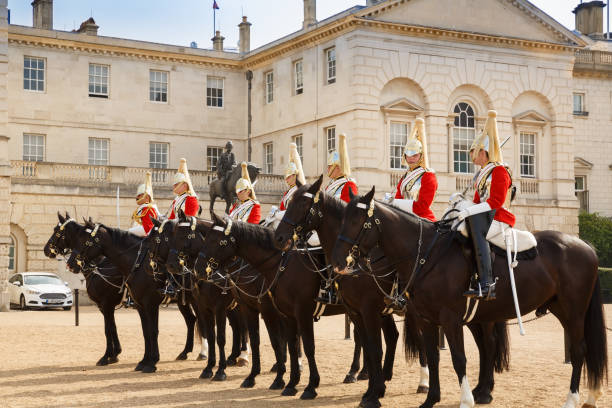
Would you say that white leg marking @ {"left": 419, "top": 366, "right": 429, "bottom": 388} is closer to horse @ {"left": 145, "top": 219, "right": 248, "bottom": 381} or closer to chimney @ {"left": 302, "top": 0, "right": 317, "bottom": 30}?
horse @ {"left": 145, "top": 219, "right": 248, "bottom": 381}

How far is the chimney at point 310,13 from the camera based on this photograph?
1575 inches

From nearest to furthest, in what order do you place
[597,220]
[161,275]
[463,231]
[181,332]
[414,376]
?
[463,231]
[414,376]
[161,275]
[181,332]
[597,220]

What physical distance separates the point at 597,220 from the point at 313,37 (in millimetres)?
16736

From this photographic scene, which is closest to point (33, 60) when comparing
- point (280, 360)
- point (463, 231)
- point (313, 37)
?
point (313, 37)

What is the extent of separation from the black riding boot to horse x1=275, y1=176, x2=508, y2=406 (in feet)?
2.79

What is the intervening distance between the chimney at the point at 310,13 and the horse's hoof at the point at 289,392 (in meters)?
29.8

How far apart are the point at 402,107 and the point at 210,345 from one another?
83.1 feet

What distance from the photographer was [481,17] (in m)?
39.6

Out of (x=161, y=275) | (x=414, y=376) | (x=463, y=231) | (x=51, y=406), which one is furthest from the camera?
(x=161, y=275)

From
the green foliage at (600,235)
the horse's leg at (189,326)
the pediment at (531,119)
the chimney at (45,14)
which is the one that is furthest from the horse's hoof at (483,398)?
the chimney at (45,14)

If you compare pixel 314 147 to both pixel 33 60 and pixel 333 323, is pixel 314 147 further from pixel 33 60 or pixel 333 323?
pixel 333 323

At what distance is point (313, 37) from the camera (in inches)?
1532

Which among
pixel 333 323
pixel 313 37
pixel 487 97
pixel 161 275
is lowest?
pixel 333 323

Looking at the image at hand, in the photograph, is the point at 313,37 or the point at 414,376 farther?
the point at 313,37
